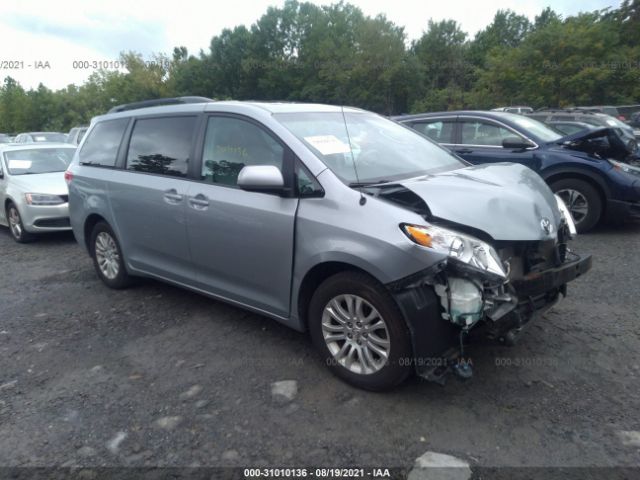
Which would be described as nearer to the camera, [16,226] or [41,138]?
[16,226]

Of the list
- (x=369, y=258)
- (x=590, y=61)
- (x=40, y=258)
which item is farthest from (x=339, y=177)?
(x=590, y=61)

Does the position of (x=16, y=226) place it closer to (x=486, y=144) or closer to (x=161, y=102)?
(x=161, y=102)

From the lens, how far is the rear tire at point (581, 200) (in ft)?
21.3

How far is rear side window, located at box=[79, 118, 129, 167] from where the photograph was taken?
4965 mm

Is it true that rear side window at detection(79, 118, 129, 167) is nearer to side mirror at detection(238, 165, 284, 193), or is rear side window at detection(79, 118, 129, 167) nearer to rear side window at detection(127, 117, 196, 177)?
rear side window at detection(127, 117, 196, 177)

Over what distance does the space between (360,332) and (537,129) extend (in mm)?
5626

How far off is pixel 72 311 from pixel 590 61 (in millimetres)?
27085

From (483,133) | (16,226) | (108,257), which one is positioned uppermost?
(483,133)

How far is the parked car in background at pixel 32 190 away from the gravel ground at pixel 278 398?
335 cm

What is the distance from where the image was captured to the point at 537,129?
7.24 meters

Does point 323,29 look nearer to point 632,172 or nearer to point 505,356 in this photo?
point 632,172

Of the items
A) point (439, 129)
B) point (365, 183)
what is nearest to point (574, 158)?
point (439, 129)

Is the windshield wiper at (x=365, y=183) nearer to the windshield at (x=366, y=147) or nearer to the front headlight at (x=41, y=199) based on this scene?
the windshield at (x=366, y=147)

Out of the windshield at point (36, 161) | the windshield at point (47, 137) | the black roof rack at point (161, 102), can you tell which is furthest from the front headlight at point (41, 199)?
the windshield at point (47, 137)
